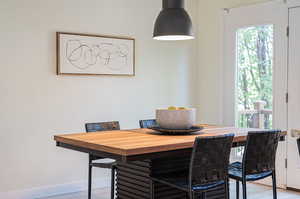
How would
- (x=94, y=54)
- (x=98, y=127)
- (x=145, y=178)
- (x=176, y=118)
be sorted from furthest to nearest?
(x=94, y=54) → (x=98, y=127) → (x=176, y=118) → (x=145, y=178)

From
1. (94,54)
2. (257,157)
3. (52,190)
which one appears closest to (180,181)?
(257,157)

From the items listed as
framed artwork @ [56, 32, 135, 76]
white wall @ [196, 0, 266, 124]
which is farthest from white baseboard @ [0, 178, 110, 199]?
white wall @ [196, 0, 266, 124]

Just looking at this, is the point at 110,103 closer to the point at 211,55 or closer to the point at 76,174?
the point at 76,174

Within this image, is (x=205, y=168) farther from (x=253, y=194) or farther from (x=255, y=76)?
(x=255, y=76)

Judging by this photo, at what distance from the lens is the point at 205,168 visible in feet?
9.29

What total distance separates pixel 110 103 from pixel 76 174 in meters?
0.95

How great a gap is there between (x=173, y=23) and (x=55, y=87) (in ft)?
5.43

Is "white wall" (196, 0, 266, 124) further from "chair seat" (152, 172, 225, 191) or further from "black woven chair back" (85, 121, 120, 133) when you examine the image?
"chair seat" (152, 172, 225, 191)

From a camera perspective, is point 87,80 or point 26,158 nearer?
point 26,158

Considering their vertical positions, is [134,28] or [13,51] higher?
[134,28]

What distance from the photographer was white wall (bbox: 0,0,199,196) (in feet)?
13.9

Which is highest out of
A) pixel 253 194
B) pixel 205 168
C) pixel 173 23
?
pixel 173 23

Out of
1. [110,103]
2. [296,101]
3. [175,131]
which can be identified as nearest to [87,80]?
[110,103]

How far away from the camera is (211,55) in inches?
224
